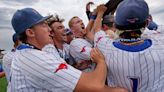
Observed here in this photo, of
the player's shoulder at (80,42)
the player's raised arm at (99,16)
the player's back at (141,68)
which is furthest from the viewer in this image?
the player's shoulder at (80,42)

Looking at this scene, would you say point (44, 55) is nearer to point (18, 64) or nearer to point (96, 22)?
point (18, 64)

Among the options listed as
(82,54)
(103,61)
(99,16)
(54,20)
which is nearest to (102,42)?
(103,61)

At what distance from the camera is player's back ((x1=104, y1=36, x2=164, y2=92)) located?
2.98 metres

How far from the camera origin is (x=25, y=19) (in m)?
3.22

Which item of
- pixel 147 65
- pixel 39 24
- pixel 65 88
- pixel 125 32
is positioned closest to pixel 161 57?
pixel 147 65

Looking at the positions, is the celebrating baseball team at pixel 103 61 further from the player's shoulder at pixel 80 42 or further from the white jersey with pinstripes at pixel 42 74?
the player's shoulder at pixel 80 42

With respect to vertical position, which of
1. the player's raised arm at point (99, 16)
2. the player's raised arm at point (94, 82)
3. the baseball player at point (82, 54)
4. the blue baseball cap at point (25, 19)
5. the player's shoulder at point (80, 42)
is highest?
the blue baseball cap at point (25, 19)

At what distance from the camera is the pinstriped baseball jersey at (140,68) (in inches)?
117

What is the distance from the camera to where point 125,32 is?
3.04m

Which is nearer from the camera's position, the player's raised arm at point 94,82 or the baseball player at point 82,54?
the player's raised arm at point 94,82

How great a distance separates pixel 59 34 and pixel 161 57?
8.10ft

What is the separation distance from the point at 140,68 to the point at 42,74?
2.71ft

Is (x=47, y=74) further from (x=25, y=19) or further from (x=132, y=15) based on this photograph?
(x=132, y=15)

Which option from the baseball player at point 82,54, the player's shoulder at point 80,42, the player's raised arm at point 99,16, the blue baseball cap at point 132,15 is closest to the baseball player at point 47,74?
the blue baseball cap at point 132,15
